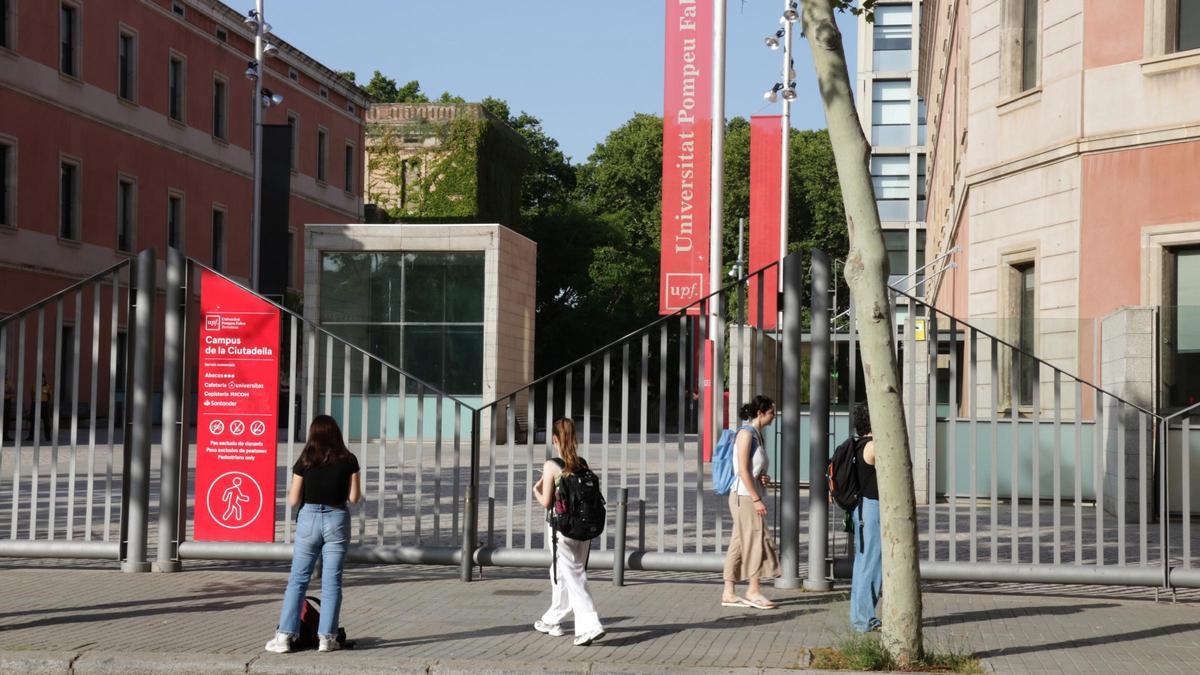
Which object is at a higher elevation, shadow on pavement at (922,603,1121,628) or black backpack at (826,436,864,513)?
black backpack at (826,436,864,513)

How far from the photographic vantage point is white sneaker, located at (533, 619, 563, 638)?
9686 millimetres

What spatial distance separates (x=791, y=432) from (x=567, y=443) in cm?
265

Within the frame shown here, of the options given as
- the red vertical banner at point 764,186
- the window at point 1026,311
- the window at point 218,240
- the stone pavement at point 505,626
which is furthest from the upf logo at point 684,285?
the window at point 218,240

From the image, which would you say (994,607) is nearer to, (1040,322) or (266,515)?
(266,515)

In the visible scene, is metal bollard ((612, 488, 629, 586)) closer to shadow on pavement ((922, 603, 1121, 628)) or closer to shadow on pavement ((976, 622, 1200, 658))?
shadow on pavement ((922, 603, 1121, 628))

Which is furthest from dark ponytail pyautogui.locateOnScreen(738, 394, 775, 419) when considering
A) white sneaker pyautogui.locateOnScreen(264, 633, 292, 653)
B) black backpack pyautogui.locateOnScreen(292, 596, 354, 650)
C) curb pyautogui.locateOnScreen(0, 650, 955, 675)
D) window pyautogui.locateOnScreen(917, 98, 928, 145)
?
window pyautogui.locateOnScreen(917, 98, 928, 145)

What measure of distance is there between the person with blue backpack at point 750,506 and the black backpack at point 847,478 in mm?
733

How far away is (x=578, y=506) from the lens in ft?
31.1

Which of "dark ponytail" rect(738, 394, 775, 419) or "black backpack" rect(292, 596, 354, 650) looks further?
"dark ponytail" rect(738, 394, 775, 419)

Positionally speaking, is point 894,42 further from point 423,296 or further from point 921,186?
point 423,296

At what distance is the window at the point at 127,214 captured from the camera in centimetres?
4578

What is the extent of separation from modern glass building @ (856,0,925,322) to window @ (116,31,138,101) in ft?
121

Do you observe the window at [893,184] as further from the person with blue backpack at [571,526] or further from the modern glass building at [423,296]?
the person with blue backpack at [571,526]

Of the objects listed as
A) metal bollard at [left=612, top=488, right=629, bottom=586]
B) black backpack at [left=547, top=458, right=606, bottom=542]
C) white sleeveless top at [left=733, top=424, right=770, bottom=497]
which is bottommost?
metal bollard at [left=612, top=488, right=629, bottom=586]
